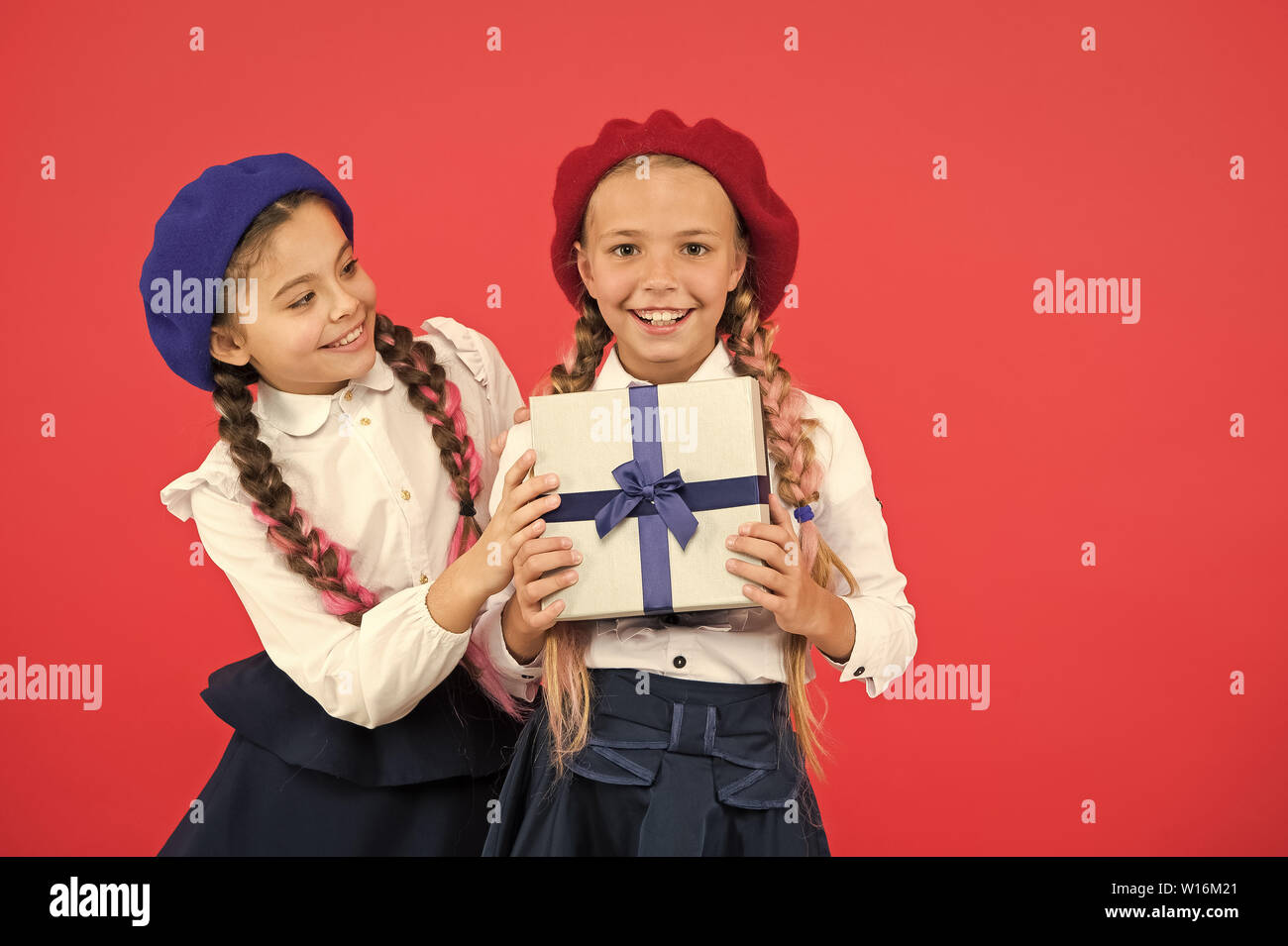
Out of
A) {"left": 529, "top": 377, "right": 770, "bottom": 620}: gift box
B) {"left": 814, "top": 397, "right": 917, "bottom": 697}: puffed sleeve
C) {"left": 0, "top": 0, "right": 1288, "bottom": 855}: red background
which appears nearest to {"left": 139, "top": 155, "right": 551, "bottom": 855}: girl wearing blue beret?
{"left": 529, "top": 377, "right": 770, "bottom": 620}: gift box

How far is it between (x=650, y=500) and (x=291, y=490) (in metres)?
0.67

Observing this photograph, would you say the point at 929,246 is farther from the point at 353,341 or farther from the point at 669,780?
the point at 669,780

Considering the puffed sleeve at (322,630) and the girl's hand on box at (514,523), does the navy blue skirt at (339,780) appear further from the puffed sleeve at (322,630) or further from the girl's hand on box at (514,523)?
the girl's hand on box at (514,523)

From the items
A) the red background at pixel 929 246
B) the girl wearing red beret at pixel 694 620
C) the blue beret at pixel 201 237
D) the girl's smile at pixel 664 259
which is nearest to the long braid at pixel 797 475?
the girl wearing red beret at pixel 694 620

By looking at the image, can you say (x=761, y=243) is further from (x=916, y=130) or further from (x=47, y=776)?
(x=47, y=776)

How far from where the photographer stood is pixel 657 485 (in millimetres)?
1993

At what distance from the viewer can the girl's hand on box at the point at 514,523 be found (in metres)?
2.01

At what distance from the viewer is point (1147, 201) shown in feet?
11.6

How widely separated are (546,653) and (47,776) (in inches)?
94.3

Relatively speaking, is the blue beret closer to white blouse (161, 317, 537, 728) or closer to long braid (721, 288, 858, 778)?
white blouse (161, 317, 537, 728)

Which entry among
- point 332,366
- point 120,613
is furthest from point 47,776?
point 332,366

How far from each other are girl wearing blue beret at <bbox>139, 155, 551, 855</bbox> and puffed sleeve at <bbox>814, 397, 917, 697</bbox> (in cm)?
53

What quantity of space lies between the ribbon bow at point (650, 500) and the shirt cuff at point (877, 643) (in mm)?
340

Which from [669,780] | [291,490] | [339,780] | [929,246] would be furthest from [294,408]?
[929,246]
